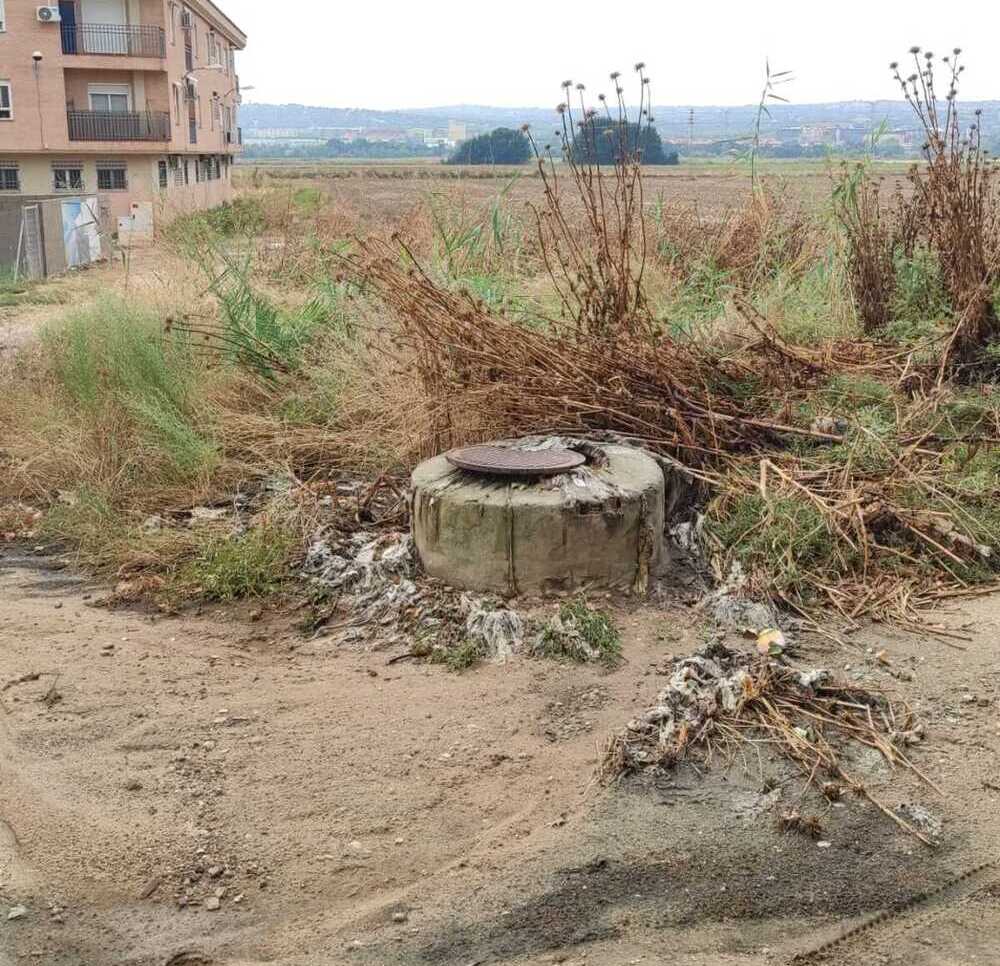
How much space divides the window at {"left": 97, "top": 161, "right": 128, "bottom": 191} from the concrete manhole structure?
1303 inches

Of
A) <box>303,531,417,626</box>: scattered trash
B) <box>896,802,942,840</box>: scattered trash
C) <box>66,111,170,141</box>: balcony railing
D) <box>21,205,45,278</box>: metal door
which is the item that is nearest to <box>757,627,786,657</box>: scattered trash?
<box>896,802,942,840</box>: scattered trash

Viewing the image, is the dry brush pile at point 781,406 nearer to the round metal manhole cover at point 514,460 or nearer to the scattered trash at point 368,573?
the round metal manhole cover at point 514,460

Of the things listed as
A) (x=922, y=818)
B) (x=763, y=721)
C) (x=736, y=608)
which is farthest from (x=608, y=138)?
(x=922, y=818)

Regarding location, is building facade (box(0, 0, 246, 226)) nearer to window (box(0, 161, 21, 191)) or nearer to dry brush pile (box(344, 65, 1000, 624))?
window (box(0, 161, 21, 191))

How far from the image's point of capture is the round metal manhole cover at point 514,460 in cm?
491

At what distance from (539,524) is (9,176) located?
1308 inches

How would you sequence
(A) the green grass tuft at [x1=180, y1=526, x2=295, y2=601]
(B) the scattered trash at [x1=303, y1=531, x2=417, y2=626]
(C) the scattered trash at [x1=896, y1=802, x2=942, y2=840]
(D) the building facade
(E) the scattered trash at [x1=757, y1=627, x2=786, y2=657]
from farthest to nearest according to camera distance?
(D) the building facade
(A) the green grass tuft at [x1=180, y1=526, x2=295, y2=601]
(B) the scattered trash at [x1=303, y1=531, x2=417, y2=626]
(E) the scattered trash at [x1=757, y1=627, x2=786, y2=657]
(C) the scattered trash at [x1=896, y1=802, x2=942, y2=840]

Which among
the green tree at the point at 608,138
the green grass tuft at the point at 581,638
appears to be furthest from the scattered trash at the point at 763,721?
the green tree at the point at 608,138

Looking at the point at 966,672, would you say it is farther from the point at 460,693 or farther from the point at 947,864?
the point at 460,693

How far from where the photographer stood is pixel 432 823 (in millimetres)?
3465

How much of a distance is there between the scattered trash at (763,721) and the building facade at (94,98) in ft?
94.0

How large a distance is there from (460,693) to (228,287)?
4.87 metres

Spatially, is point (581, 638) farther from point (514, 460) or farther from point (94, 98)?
point (94, 98)

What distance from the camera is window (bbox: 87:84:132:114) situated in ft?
112
